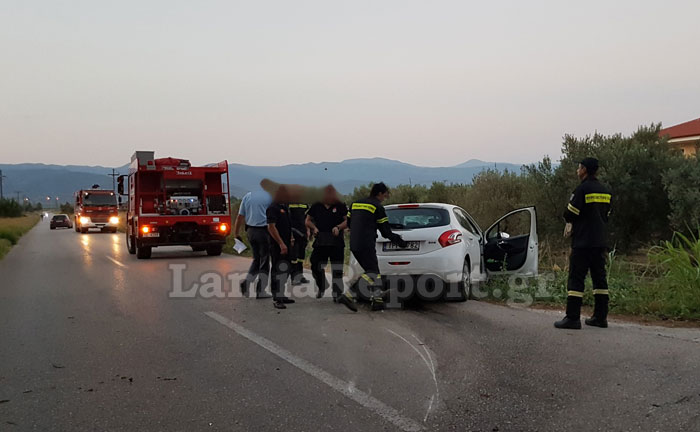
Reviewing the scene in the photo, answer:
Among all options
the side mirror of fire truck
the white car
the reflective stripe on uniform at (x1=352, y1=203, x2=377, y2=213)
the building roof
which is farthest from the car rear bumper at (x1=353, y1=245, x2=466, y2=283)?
the building roof

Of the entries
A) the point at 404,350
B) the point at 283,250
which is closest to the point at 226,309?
the point at 283,250

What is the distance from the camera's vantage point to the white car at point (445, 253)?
830 cm

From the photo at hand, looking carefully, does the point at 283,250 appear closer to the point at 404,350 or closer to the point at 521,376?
the point at 404,350

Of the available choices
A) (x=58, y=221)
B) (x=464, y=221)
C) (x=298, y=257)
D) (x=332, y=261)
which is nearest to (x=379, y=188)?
(x=332, y=261)

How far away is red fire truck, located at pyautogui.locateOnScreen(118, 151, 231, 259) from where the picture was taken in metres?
17.1

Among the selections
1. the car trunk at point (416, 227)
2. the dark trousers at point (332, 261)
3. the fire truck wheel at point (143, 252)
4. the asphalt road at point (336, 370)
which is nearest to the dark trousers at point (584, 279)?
the asphalt road at point (336, 370)

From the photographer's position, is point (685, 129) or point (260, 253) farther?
point (685, 129)

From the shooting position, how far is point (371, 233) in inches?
314

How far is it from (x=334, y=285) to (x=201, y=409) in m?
4.64

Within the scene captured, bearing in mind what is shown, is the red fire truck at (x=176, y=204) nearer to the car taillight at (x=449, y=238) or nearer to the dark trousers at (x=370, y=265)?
the dark trousers at (x=370, y=265)

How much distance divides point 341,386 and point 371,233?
134 inches

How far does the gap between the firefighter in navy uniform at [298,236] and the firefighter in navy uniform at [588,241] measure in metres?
4.72

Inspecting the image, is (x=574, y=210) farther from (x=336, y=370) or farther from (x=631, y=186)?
(x=631, y=186)

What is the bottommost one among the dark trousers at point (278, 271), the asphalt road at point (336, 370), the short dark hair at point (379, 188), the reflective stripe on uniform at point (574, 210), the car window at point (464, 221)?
the asphalt road at point (336, 370)
